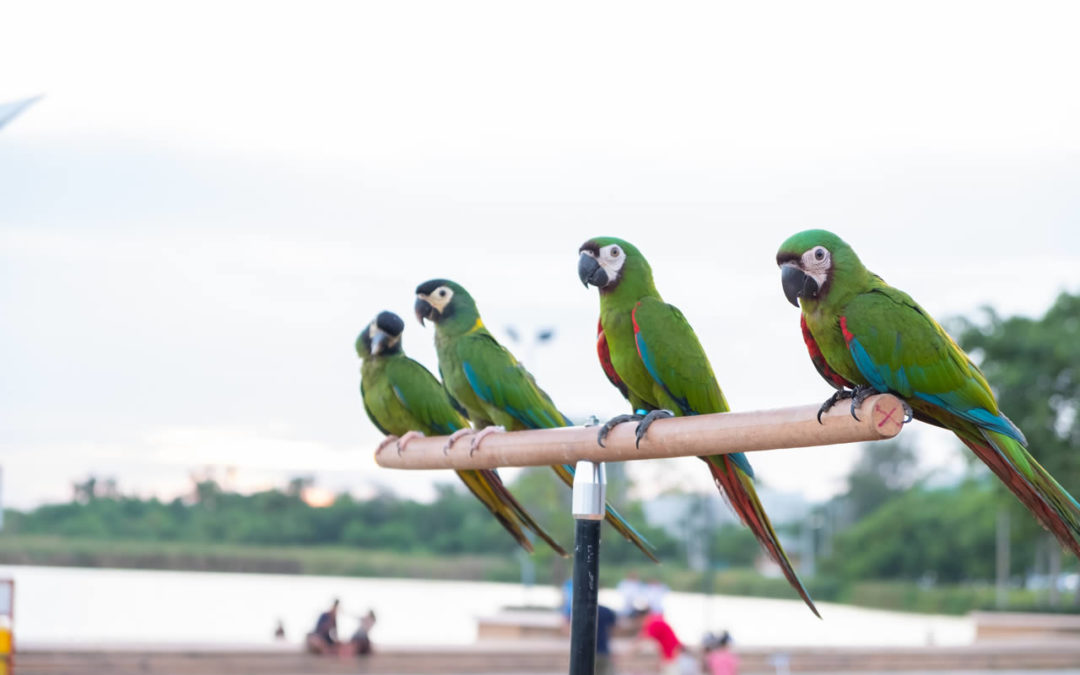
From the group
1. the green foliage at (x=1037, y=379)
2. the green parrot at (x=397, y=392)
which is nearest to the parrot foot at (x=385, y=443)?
the green parrot at (x=397, y=392)

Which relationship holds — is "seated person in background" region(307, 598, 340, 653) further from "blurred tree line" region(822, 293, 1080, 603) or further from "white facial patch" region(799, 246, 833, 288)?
"white facial patch" region(799, 246, 833, 288)

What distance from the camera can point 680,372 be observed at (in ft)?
12.4

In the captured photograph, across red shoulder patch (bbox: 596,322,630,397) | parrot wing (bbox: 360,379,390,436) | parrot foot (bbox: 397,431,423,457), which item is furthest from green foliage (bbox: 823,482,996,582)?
red shoulder patch (bbox: 596,322,630,397)

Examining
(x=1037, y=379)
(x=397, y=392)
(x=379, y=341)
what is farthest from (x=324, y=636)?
(x=1037, y=379)

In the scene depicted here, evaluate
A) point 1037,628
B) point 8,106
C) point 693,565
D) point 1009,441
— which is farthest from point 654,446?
point 693,565

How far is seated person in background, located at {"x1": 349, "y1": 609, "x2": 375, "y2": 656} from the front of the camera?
11641 millimetres

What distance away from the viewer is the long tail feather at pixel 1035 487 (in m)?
2.87

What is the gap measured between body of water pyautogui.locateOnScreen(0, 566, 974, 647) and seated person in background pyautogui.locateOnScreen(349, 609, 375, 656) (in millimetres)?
1015

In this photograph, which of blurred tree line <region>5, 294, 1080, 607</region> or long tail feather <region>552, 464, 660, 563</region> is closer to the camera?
long tail feather <region>552, 464, 660, 563</region>

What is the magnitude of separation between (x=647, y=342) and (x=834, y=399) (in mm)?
875

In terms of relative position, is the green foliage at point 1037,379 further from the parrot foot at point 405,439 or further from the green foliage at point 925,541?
the green foliage at point 925,541

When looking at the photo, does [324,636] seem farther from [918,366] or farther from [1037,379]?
[1037,379]

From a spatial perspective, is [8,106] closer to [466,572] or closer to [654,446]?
[654,446]

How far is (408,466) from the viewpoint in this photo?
→ 4.73 metres
